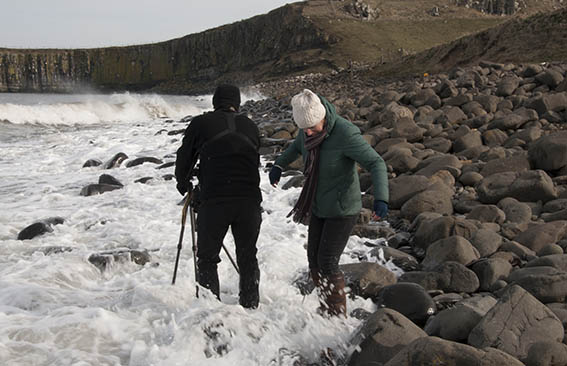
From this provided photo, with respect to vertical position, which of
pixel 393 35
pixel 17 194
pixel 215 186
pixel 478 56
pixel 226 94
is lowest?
pixel 17 194

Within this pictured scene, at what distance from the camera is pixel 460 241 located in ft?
17.7

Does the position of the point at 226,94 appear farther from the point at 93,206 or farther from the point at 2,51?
the point at 2,51

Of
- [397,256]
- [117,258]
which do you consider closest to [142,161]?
[117,258]

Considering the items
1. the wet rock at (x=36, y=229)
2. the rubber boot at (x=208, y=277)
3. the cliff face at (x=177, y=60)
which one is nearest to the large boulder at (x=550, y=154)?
the rubber boot at (x=208, y=277)

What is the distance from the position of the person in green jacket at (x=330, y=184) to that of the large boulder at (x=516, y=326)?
3.39ft

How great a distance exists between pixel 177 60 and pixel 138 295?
117 m

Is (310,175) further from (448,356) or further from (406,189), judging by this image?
(406,189)

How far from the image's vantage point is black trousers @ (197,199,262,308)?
158 inches

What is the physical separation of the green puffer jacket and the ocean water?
1.03 metres

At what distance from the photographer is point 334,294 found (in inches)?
161

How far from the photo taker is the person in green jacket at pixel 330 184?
3.78 metres

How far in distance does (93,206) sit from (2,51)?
5557 inches

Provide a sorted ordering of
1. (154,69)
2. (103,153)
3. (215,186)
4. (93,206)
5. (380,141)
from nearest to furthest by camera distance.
Answer: (215,186) < (93,206) < (380,141) < (103,153) < (154,69)

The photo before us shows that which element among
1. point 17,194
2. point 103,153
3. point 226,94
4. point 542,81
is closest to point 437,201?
point 226,94
